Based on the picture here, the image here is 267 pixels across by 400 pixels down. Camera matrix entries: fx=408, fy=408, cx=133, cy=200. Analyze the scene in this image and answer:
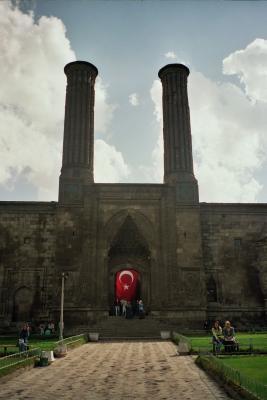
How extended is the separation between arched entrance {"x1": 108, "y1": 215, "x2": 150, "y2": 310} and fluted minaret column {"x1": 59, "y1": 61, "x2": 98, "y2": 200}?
174 inches

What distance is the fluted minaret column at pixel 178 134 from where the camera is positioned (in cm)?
2883

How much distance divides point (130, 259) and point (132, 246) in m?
0.95

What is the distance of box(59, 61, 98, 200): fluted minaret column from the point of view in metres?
28.6

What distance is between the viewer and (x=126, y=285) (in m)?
28.5

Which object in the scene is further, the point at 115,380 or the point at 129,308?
the point at 129,308

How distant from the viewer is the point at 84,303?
25875 millimetres

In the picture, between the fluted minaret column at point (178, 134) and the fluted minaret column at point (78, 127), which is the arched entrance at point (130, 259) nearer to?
the fluted minaret column at point (178, 134)

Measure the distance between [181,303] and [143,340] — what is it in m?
4.78

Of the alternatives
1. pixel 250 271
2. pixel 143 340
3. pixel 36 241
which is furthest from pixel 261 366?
pixel 36 241

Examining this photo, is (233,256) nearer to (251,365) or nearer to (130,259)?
(130,259)

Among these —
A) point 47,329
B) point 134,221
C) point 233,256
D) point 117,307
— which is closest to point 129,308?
point 117,307

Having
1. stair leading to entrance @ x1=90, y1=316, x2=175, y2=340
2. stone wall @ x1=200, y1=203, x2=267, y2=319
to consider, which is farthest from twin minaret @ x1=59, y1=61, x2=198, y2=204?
stair leading to entrance @ x1=90, y1=316, x2=175, y2=340

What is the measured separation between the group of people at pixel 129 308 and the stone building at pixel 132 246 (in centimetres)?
65

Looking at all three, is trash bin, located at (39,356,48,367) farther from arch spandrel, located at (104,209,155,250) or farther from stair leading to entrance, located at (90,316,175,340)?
arch spandrel, located at (104,209,155,250)
